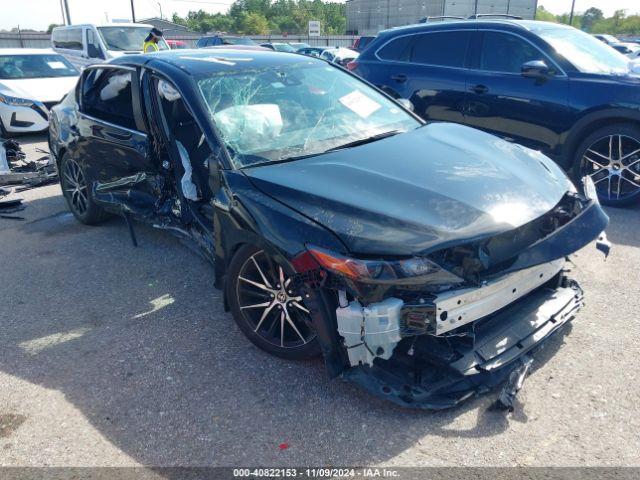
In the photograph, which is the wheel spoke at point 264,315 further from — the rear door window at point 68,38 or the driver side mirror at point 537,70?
the rear door window at point 68,38

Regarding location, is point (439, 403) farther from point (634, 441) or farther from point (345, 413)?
point (634, 441)

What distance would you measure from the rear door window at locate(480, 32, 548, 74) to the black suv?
0.04 ft

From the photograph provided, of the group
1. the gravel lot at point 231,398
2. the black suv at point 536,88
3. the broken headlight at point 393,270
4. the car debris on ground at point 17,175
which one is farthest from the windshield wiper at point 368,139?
the car debris on ground at point 17,175

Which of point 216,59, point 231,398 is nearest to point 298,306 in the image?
point 231,398

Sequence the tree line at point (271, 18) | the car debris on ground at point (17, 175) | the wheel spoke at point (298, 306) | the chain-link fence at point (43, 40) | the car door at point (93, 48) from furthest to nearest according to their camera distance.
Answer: the tree line at point (271, 18) < the chain-link fence at point (43, 40) < the car door at point (93, 48) < the car debris on ground at point (17, 175) < the wheel spoke at point (298, 306)

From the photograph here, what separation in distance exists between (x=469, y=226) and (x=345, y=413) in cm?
114

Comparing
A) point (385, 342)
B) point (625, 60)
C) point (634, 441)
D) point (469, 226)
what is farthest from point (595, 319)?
point (625, 60)

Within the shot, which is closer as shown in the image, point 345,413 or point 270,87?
point 345,413

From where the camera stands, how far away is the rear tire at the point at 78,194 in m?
5.45

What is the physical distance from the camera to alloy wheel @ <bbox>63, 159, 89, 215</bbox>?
5477 millimetres

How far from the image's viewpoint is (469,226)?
2.55 metres

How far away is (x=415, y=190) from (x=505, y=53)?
418 centimetres

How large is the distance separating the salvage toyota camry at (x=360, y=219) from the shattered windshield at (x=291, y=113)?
0.04 ft

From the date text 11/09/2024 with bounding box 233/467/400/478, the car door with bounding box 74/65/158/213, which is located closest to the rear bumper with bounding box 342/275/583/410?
the date text 11/09/2024 with bounding box 233/467/400/478
